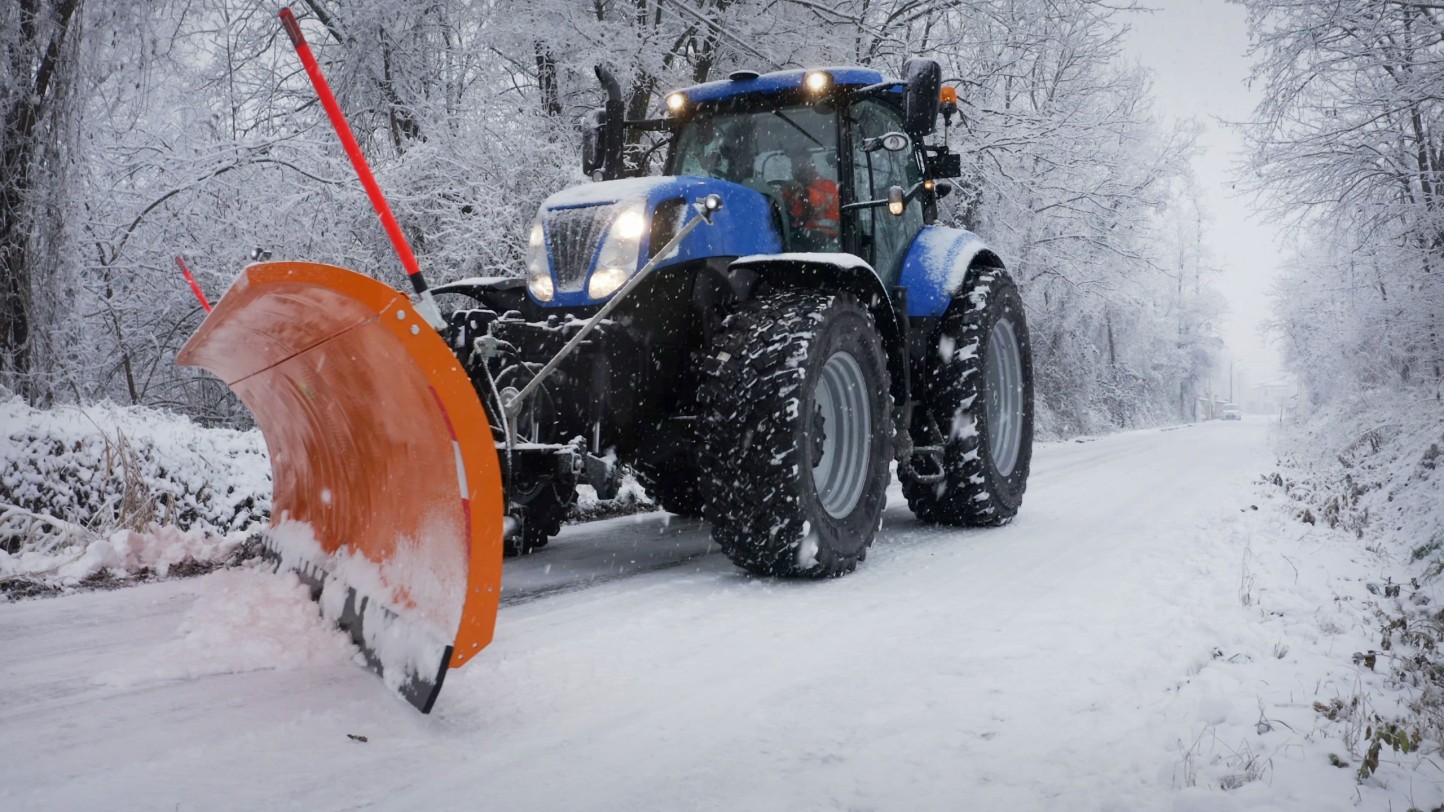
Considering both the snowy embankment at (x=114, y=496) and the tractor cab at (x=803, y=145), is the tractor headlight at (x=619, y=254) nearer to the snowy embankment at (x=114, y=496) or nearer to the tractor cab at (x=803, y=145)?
the tractor cab at (x=803, y=145)

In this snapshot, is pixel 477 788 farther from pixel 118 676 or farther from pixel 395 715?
pixel 118 676

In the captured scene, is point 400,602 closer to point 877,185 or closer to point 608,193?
point 608,193

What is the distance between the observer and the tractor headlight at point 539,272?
407 centimetres

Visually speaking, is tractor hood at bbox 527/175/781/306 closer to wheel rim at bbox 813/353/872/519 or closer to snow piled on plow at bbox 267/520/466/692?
wheel rim at bbox 813/353/872/519

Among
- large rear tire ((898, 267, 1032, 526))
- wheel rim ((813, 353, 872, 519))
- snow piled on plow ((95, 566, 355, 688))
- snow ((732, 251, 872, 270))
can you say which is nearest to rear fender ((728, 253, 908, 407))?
snow ((732, 251, 872, 270))

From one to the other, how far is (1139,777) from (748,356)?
6.81 ft

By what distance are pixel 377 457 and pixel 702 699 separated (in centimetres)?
124

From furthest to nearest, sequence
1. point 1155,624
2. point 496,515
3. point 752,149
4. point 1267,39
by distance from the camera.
Result: point 1267,39
point 752,149
point 1155,624
point 496,515

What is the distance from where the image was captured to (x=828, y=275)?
4066mm

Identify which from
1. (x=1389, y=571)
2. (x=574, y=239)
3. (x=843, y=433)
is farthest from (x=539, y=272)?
(x=1389, y=571)

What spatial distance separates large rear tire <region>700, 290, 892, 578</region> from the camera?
11.8ft

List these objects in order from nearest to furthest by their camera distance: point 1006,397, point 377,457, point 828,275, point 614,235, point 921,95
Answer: point 377,457
point 614,235
point 828,275
point 921,95
point 1006,397

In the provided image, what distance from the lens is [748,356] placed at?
3646mm

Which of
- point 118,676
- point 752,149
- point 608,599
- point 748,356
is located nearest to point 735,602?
point 608,599
